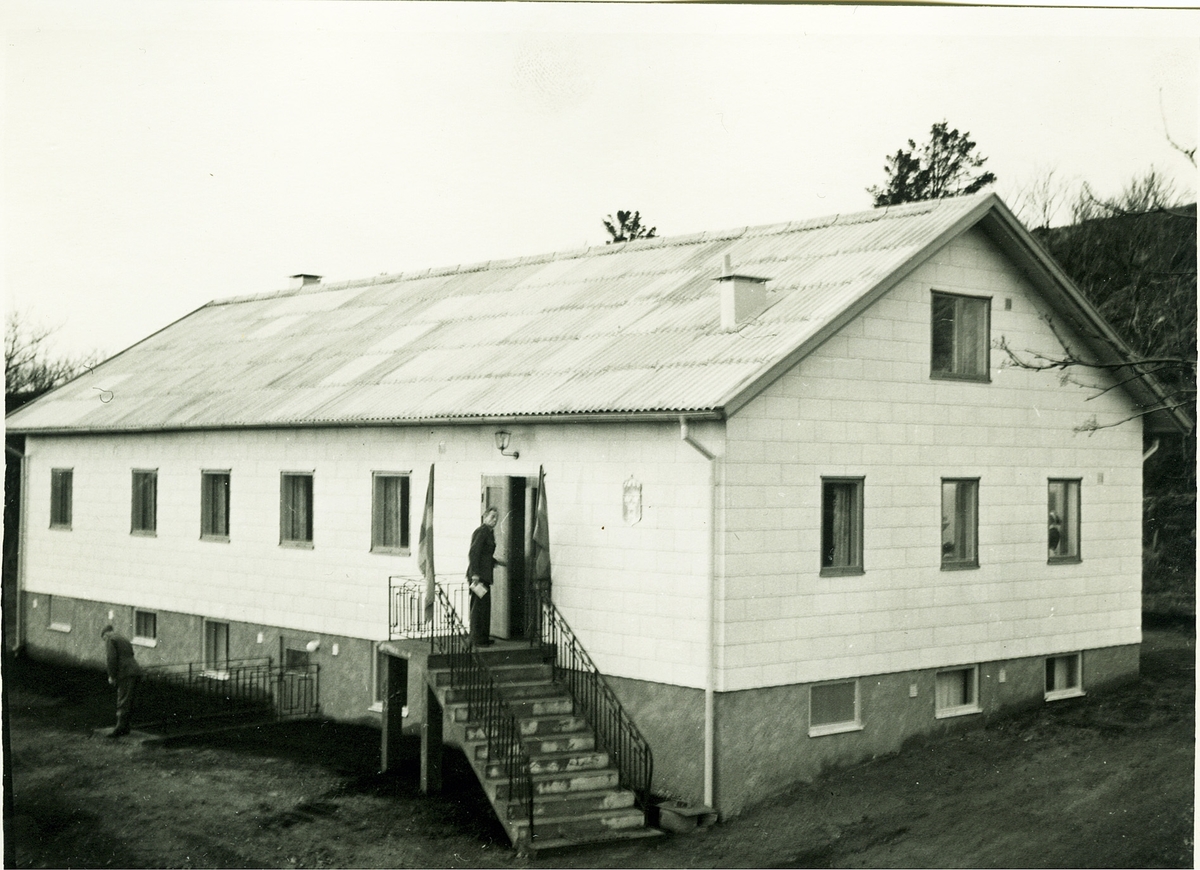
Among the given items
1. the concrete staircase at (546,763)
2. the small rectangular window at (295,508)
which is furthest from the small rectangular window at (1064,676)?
the small rectangular window at (295,508)

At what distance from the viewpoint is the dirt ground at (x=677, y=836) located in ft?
56.3

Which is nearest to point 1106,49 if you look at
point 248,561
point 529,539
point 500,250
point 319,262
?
point 529,539

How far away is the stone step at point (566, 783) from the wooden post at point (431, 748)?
80.3 inches

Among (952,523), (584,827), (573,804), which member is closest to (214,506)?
(573,804)

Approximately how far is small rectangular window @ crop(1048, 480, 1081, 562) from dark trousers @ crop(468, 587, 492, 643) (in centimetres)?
852

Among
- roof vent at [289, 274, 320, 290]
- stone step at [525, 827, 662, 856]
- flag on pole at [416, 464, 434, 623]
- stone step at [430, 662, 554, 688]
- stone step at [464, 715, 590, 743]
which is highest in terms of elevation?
roof vent at [289, 274, 320, 290]

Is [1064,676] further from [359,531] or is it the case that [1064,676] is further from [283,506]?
[283,506]

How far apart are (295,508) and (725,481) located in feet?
30.0

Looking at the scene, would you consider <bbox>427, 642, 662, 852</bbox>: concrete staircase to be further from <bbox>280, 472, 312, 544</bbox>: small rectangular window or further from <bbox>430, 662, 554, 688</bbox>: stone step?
<bbox>280, 472, 312, 544</bbox>: small rectangular window

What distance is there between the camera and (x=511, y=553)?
68.9 ft

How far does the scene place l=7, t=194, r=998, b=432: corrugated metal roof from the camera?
19516mm

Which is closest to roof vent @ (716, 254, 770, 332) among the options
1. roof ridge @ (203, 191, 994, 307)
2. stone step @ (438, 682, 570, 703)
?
roof ridge @ (203, 191, 994, 307)

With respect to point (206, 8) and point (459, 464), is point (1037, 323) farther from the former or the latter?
point (206, 8)

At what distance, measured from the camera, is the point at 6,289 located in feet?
58.5
